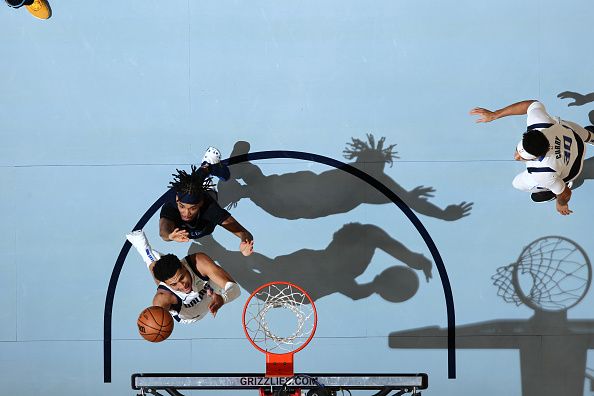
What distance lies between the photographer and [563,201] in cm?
632

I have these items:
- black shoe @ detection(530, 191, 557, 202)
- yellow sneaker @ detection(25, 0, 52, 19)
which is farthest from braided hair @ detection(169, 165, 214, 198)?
black shoe @ detection(530, 191, 557, 202)

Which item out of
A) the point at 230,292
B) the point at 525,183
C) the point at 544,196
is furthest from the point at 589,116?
the point at 230,292

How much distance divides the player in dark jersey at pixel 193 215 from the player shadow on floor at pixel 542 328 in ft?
5.90

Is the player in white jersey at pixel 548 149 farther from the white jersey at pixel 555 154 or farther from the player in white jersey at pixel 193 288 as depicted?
the player in white jersey at pixel 193 288

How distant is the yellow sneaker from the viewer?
Result: 269 inches

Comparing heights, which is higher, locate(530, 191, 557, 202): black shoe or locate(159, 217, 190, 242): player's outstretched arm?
locate(530, 191, 557, 202): black shoe

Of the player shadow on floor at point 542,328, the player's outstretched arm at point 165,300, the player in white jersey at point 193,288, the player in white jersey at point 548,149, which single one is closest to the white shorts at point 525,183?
the player in white jersey at point 548,149

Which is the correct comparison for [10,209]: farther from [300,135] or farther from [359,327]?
[359,327]

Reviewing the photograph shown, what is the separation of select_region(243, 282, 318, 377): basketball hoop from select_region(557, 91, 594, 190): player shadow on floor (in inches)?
109

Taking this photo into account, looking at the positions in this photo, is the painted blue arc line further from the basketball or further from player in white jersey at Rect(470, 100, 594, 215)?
the basketball

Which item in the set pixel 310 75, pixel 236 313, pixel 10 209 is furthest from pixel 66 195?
pixel 310 75

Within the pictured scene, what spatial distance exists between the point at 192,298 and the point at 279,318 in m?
0.94

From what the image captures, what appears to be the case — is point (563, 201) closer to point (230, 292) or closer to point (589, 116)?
point (589, 116)

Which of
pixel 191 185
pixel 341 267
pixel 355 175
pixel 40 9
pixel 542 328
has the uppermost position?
pixel 40 9
